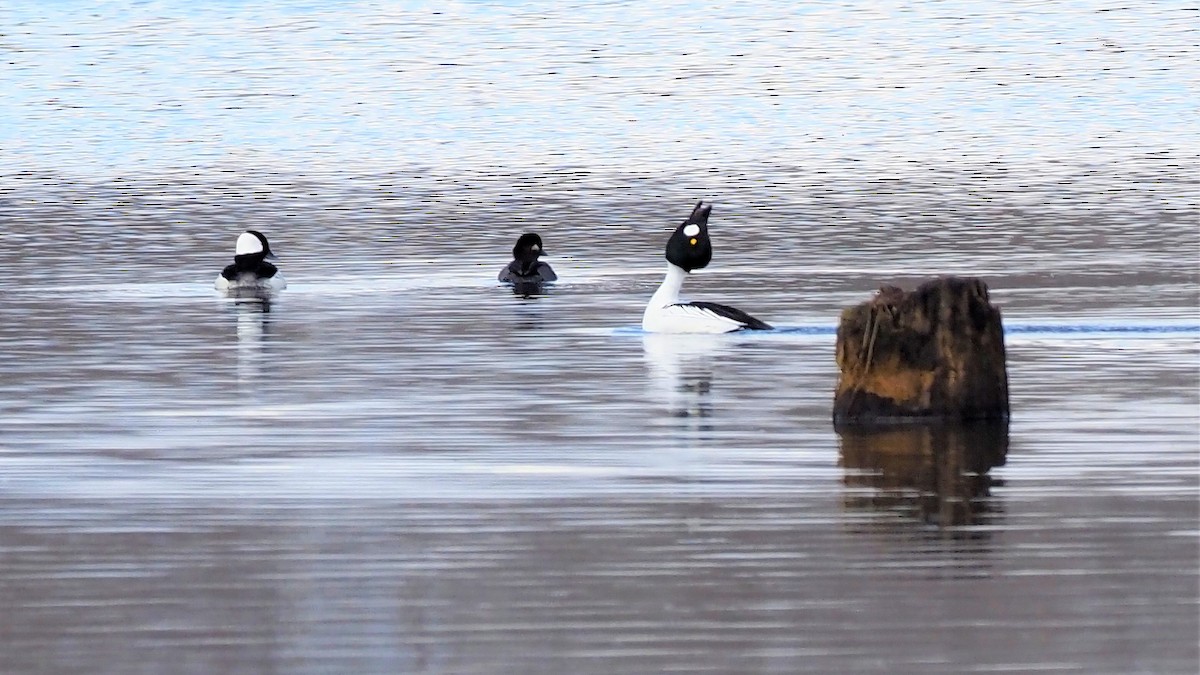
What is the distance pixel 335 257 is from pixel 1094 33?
97058mm

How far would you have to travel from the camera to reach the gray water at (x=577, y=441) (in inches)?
454

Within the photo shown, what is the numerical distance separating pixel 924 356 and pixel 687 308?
29.4 feet

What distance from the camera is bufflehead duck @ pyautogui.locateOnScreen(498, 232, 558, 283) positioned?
34.4 meters

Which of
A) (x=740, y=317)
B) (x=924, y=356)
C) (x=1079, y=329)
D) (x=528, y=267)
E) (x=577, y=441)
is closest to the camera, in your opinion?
(x=577, y=441)

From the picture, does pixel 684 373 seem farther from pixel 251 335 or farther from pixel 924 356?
pixel 251 335

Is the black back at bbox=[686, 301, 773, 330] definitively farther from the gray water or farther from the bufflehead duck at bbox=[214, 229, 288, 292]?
the bufflehead duck at bbox=[214, 229, 288, 292]

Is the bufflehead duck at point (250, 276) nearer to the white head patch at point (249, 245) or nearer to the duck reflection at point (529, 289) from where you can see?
the white head patch at point (249, 245)

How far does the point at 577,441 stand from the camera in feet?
58.0

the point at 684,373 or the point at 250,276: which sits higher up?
the point at 684,373

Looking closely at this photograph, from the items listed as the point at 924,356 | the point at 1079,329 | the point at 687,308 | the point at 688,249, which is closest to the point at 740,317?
the point at 687,308

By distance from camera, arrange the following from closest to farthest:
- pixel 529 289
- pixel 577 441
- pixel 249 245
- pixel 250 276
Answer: pixel 577 441 < pixel 250 276 < pixel 529 289 < pixel 249 245

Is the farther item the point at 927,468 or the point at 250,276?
the point at 250,276

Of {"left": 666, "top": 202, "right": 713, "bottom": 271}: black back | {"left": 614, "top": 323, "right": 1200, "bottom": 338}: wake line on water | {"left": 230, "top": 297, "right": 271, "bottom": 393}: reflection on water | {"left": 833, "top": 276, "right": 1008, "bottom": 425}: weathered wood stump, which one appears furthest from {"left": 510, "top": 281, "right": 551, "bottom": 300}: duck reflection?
{"left": 833, "top": 276, "right": 1008, "bottom": 425}: weathered wood stump

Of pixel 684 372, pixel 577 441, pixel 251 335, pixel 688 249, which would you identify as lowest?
pixel 251 335
